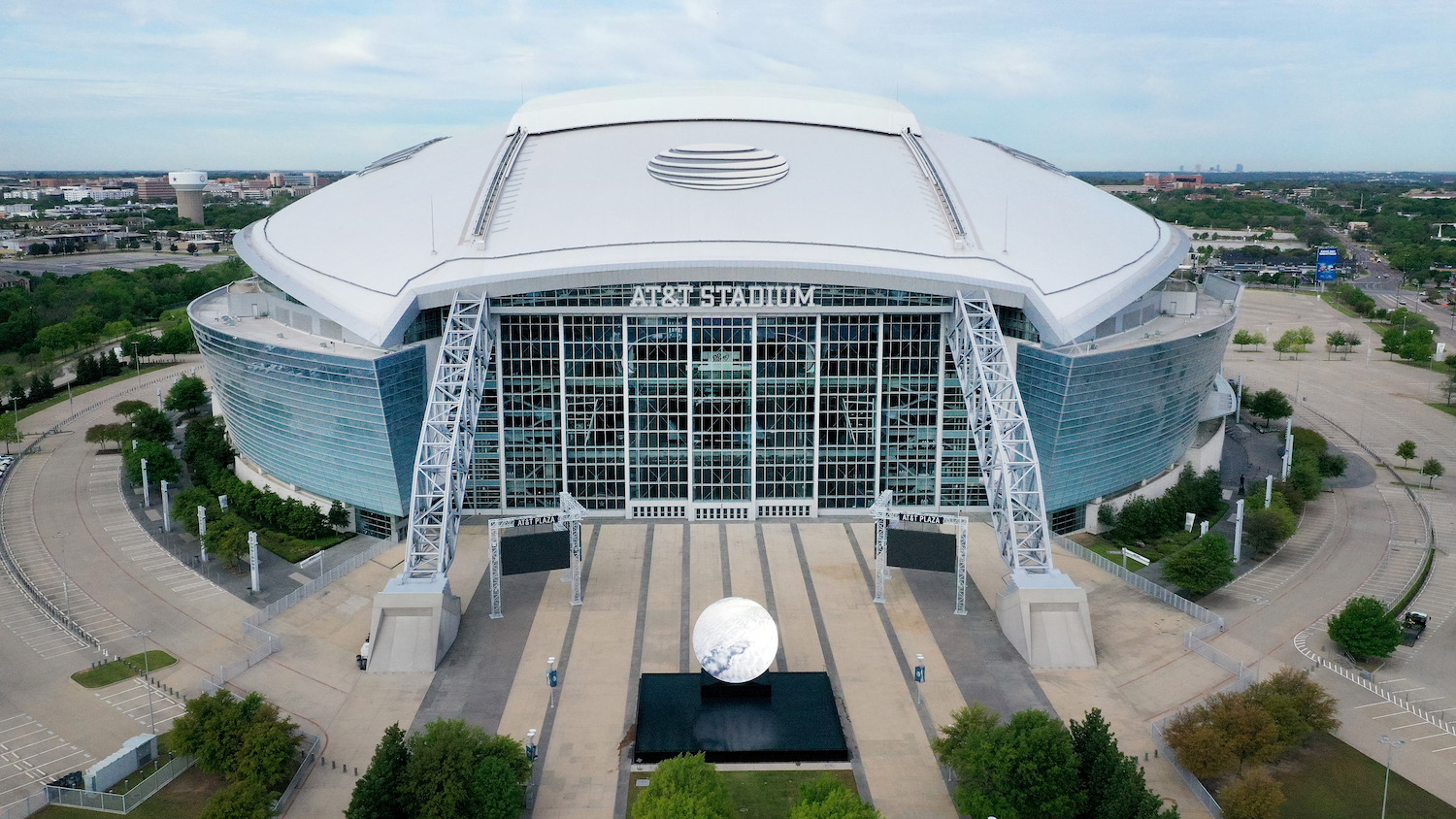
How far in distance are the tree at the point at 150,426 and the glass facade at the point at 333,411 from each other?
1483 cm

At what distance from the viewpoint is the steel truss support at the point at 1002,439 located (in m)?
48.1

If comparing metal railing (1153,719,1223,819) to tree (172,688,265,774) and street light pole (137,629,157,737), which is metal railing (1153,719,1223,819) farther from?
street light pole (137,629,157,737)

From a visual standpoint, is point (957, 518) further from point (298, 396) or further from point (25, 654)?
point (25, 654)

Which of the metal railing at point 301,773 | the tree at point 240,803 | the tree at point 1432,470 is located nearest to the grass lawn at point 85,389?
the metal railing at point 301,773

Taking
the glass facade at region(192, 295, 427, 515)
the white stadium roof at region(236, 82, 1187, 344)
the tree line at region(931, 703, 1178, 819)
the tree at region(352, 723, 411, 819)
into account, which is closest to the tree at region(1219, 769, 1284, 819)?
the tree line at region(931, 703, 1178, 819)

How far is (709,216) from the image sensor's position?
61750 mm

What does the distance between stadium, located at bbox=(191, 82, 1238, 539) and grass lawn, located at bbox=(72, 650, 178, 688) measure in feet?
48.7

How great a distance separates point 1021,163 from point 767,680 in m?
49.9

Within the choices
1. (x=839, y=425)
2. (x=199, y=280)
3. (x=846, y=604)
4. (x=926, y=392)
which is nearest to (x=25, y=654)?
(x=846, y=604)

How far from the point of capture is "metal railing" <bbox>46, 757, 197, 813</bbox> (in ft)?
114

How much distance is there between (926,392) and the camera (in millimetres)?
60344

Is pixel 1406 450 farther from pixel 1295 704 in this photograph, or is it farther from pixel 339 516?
pixel 339 516

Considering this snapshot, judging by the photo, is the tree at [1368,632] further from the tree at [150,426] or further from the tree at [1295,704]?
the tree at [150,426]

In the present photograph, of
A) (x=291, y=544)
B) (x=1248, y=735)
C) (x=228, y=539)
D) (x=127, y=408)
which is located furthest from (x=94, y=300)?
(x=1248, y=735)
